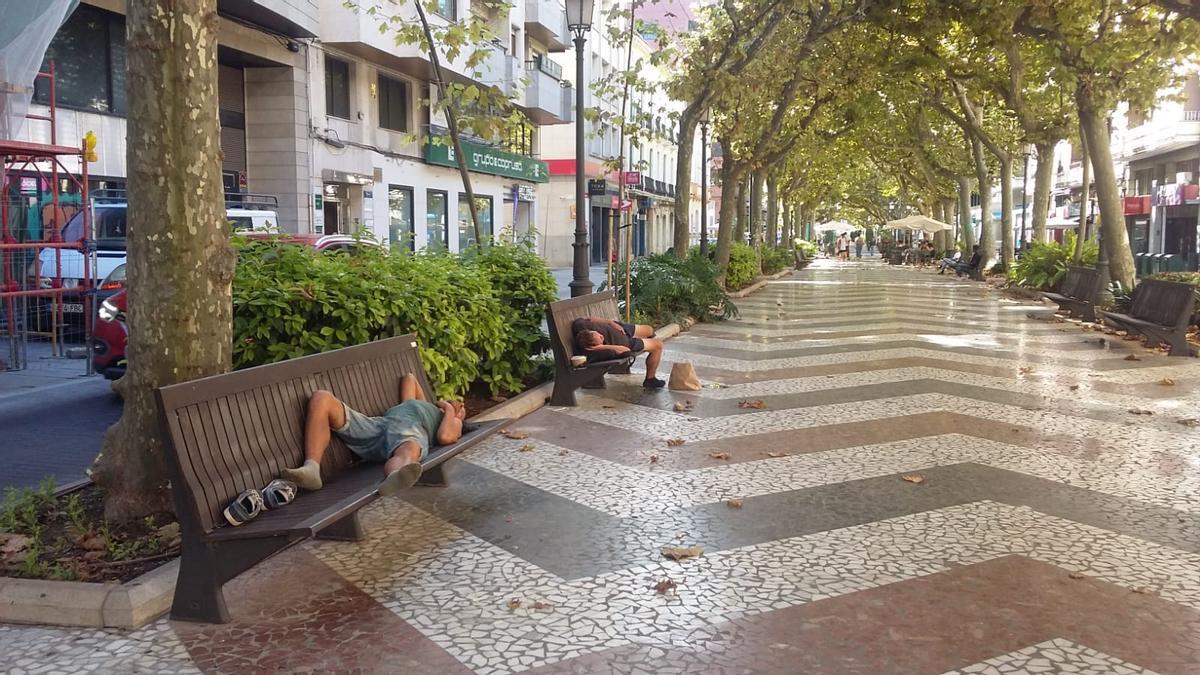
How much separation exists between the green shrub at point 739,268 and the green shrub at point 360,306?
1506 cm

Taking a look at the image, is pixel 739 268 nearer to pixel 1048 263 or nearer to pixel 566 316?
pixel 1048 263

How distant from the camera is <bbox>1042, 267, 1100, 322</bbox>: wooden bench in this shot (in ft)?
52.6

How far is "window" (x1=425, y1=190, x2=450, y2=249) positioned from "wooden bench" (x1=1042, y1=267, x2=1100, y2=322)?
55.0 ft

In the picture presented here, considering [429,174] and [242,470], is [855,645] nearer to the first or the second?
[242,470]

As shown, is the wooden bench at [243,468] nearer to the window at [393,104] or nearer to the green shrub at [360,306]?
the green shrub at [360,306]

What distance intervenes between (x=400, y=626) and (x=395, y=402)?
6.86 feet

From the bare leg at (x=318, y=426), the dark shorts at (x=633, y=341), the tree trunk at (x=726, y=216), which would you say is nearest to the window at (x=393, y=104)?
the tree trunk at (x=726, y=216)

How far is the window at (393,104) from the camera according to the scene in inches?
998

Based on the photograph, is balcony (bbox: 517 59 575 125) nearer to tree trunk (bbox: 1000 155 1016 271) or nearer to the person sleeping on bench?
tree trunk (bbox: 1000 155 1016 271)

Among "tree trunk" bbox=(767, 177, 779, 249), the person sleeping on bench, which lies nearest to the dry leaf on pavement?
the person sleeping on bench

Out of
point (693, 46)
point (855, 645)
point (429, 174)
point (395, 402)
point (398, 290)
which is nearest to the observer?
point (855, 645)

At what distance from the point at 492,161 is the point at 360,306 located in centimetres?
2514

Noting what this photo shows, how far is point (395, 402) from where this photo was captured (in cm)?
567

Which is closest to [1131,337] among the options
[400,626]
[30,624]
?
[400,626]
